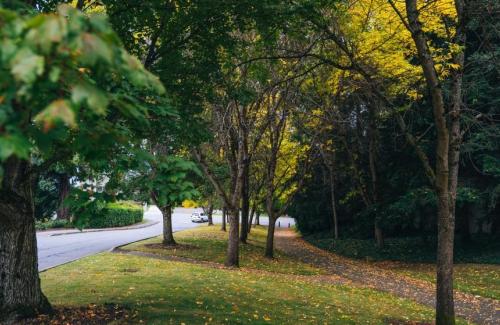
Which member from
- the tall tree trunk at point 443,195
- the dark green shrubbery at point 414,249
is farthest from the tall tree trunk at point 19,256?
the dark green shrubbery at point 414,249

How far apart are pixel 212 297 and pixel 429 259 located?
1671 cm

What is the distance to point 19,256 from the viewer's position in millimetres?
7410

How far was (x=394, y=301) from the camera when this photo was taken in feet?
43.9

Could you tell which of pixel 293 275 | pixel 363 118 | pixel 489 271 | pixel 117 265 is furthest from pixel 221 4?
pixel 363 118

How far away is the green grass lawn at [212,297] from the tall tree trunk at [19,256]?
1.49 meters

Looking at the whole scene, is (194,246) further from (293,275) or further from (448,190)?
(448,190)

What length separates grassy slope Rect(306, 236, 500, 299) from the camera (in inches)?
680

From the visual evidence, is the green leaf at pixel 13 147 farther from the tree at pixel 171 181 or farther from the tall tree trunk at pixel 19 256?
the tall tree trunk at pixel 19 256

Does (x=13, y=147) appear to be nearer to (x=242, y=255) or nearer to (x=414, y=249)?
(x=242, y=255)

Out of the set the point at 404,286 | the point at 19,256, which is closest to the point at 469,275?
the point at 404,286

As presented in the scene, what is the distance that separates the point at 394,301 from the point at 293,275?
512cm

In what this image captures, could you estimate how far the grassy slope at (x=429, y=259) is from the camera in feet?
56.7

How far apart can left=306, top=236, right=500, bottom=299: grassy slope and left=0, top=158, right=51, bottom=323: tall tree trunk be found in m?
13.8

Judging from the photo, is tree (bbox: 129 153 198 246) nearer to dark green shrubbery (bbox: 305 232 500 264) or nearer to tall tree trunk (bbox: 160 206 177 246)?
tall tree trunk (bbox: 160 206 177 246)
